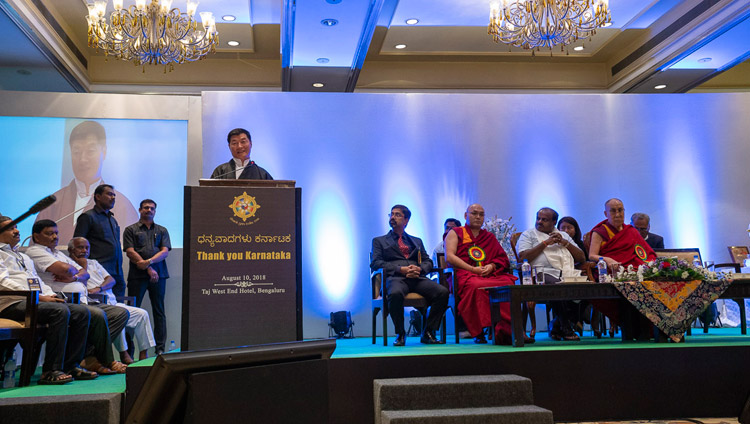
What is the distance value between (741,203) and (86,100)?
6.83 meters

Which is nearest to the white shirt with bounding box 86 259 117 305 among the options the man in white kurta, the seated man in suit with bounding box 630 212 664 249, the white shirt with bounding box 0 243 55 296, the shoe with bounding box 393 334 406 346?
the man in white kurta

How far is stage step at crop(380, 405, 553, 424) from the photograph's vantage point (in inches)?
100

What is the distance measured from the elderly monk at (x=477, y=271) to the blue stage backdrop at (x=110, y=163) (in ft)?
9.39

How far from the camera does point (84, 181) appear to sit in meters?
6.15

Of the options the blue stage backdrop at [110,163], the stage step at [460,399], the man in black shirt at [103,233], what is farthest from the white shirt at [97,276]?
the stage step at [460,399]

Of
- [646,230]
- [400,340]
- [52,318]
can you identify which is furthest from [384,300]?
[646,230]

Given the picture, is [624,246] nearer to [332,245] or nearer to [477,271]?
[477,271]

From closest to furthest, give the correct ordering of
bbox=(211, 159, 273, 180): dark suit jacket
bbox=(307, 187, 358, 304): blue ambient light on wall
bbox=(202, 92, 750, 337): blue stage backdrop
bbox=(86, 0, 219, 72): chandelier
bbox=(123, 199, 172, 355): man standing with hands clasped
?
1. bbox=(211, 159, 273, 180): dark suit jacket
2. bbox=(123, 199, 172, 355): man standing with hands clasped
3. bbox=(86, 0, 219, 72): chandelier
4. bbox=(307, 187, 358, 304): blue ambient light on wall
5. bbox=(202, 92, 750, 337): blue stage backdrop

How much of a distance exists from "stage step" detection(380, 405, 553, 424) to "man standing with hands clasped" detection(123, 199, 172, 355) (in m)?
3.17

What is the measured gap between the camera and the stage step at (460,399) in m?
2.59

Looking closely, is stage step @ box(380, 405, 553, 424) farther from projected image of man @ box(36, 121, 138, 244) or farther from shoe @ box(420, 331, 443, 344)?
projected image of man @ box(36, 121, 138, 244)

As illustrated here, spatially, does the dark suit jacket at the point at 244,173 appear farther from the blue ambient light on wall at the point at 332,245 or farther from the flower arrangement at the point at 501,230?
the flower arrangement at the point at 501,230

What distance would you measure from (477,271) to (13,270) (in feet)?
9.69

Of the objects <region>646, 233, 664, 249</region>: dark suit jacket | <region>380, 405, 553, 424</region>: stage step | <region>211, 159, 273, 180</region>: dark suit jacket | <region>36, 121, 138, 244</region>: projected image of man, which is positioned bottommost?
<region>380, 405, 553, 424</region>: stage step
